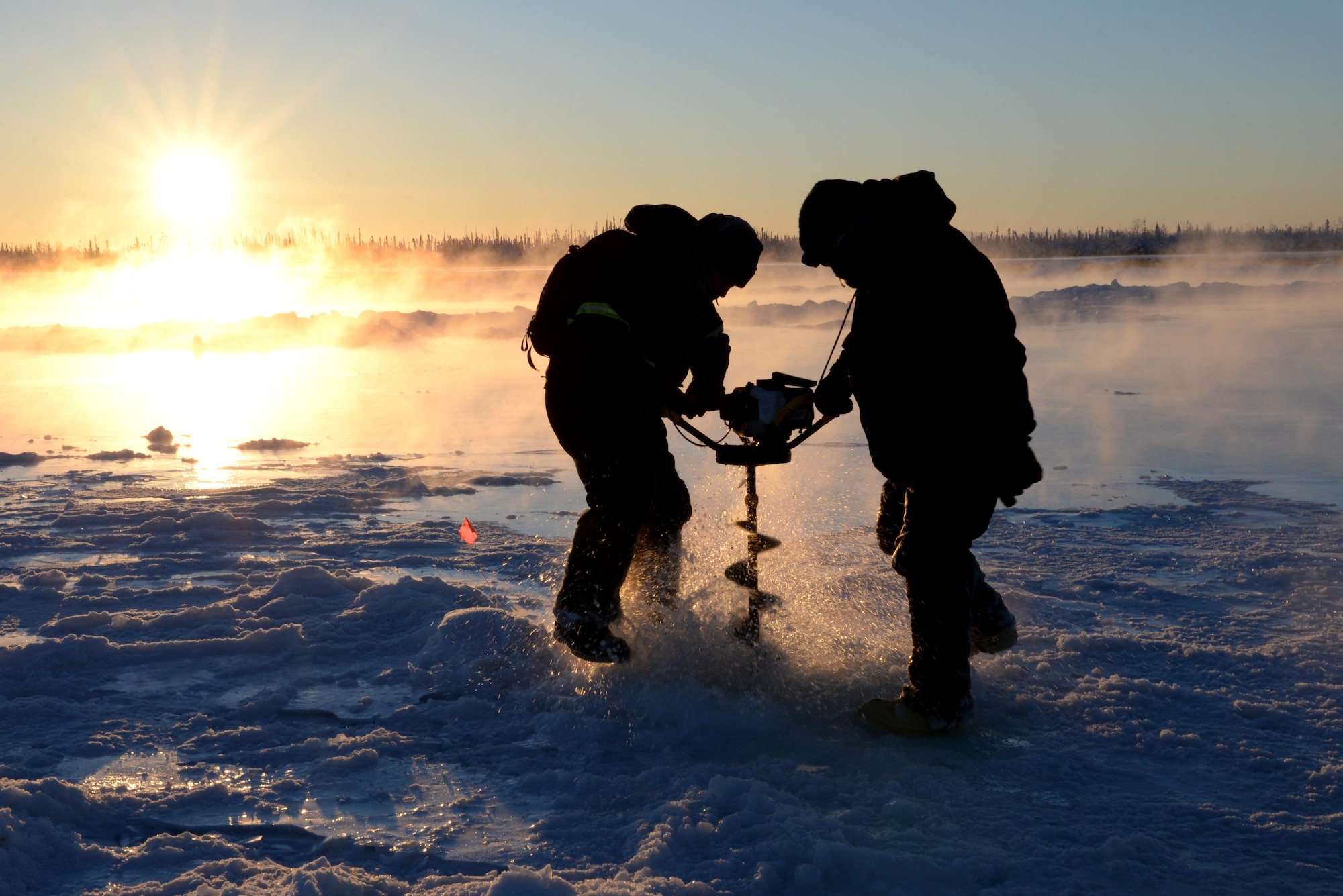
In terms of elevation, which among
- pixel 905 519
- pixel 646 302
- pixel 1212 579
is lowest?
pixel 1212 579

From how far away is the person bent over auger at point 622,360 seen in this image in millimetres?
3959

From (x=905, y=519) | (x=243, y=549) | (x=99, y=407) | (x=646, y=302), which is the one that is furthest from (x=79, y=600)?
(x=99, y=407)

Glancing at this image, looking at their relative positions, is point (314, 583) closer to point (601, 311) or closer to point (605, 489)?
point (605, 489)

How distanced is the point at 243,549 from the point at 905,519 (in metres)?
4.45

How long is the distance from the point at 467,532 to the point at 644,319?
10.7 ft

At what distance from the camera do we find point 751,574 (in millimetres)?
4285

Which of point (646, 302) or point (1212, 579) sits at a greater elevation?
point (646, 302)


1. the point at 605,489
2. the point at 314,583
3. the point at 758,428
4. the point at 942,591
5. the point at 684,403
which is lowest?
the point at 314,583

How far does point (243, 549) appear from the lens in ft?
21.3

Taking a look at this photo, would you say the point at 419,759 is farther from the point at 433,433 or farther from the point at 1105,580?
the point at 433,433

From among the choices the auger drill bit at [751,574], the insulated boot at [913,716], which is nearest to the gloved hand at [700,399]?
the auger drill bit at [751,574]

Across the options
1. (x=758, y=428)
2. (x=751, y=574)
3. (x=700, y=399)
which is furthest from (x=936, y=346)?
(x=751, y=574)

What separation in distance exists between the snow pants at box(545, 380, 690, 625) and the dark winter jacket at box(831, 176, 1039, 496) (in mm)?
952

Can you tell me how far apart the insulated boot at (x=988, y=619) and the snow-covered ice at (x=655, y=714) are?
0.52 ft
